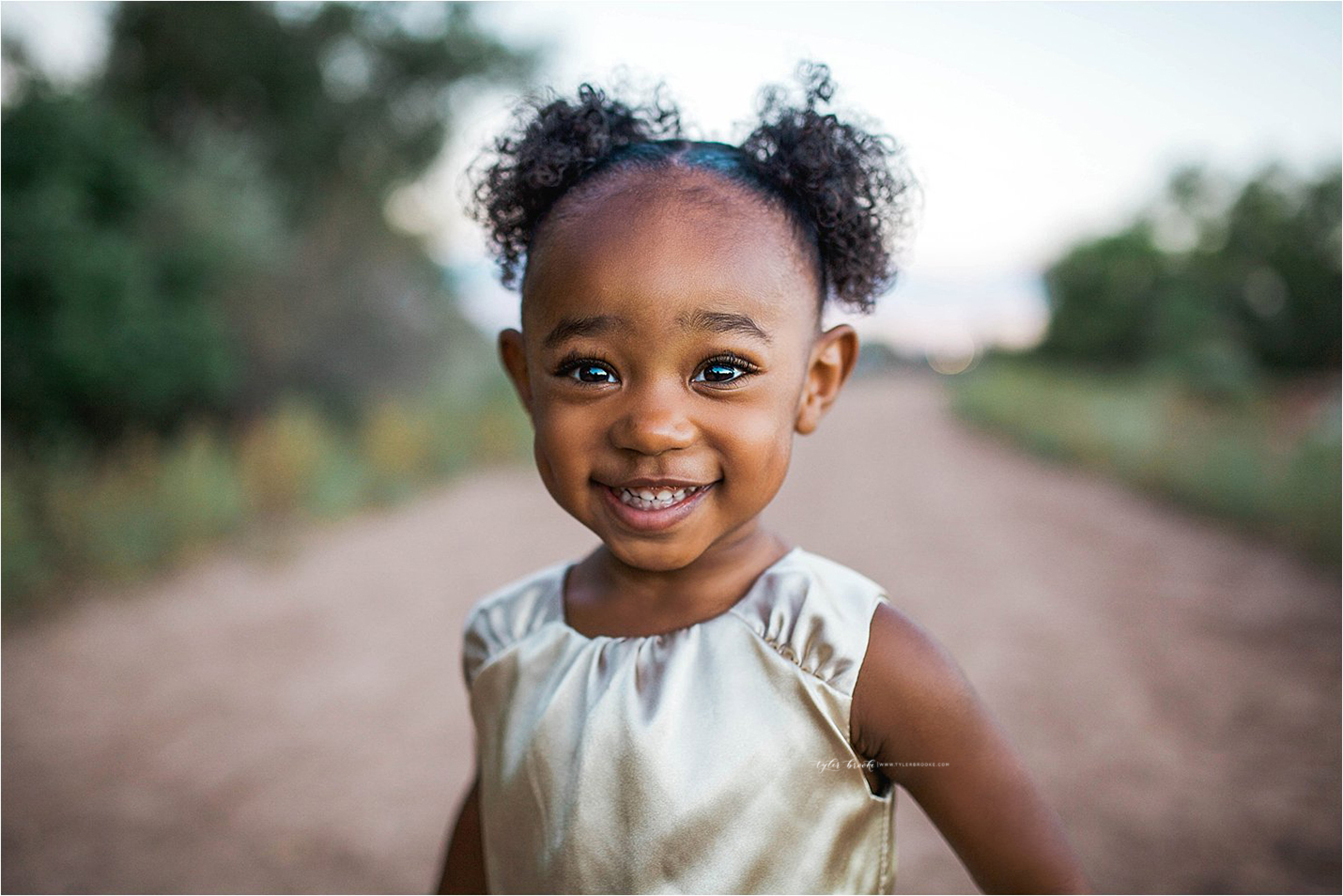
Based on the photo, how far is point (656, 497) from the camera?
1.22 metres

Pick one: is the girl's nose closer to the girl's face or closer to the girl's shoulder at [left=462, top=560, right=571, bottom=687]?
the girl's face

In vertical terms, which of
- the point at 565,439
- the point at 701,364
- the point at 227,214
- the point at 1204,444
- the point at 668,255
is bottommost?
the point at 1204,444

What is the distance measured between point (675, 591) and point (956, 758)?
1.48 ft

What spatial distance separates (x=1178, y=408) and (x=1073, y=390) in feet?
10.2

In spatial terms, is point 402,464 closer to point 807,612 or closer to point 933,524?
point 933,524

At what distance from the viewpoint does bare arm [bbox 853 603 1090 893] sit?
121 cm

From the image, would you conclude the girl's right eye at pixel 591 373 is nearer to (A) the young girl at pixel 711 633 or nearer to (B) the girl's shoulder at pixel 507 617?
(A) the young girl at pixel 711 633

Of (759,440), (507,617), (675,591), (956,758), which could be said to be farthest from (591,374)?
(956,758)

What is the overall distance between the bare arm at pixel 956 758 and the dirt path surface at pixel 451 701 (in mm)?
1878

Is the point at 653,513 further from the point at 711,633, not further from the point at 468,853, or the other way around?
the point at 468,853

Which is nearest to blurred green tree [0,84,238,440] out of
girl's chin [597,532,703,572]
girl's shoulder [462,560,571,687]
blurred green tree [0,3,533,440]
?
blurred green tree [0,3,533,440]

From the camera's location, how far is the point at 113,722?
4.03 m

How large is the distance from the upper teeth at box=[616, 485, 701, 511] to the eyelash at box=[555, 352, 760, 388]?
0.15m

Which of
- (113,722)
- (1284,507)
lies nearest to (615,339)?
(113,722)
